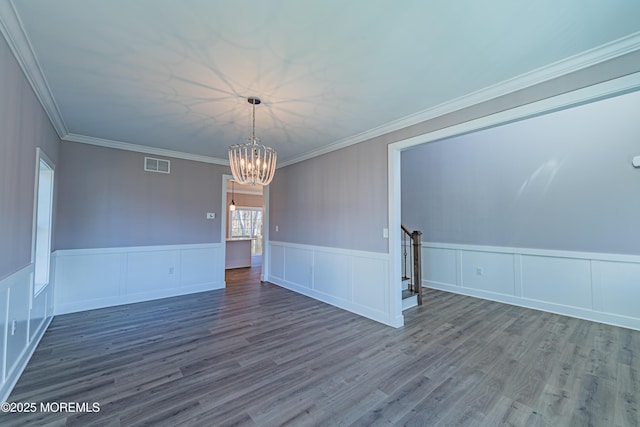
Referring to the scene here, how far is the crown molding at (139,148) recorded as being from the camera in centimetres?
410

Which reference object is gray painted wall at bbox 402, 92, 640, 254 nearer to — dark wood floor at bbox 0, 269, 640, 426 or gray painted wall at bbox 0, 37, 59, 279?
dark wood floor at bbox 0, 269, 640, 426

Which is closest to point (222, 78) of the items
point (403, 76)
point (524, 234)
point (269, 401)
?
point (403, 76)

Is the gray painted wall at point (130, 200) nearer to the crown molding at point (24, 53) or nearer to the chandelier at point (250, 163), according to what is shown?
the crown molding at point (24, 53)

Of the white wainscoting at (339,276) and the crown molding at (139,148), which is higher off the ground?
the crown molding at (139,148)

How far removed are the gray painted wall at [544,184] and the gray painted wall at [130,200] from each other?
4.69m

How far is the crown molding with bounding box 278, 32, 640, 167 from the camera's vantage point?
192 cm

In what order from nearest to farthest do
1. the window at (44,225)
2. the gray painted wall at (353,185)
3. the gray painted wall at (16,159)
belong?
the gray painted wall at (16,159) → the gray painted wall at (353,185) → the window at (44,225)

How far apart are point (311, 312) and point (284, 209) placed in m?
2.47

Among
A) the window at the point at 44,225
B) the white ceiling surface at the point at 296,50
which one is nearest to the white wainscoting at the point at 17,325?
the window at the point at 44,225

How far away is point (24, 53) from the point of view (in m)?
2.03

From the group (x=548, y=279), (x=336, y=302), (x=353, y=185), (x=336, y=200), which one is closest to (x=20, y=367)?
(x=336, y=302)

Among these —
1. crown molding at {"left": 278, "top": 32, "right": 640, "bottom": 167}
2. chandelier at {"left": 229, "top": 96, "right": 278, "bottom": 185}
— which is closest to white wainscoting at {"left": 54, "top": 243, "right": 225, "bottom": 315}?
chandelier at {"left": 229, "top": 96, "right": 278, "bottom": 185}

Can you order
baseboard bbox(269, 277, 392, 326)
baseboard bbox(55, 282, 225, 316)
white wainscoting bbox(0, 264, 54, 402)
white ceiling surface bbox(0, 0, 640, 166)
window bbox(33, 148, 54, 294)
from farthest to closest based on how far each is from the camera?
baseboard bbox(55, 282, 225, 316)
baseboard bbox(269, 277, 392, 326)
window bbox(33, 148, 54, 294)
white wainscoting bbox(0, 264, 54, 402)
white ceiling surface bbox(0, 0, 640, 166)

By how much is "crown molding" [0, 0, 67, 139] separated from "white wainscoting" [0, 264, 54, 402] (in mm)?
1735
